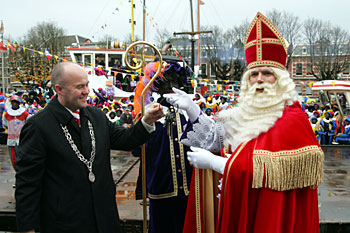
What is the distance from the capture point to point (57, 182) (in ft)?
7.08

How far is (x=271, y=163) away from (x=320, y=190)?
15.4 ft

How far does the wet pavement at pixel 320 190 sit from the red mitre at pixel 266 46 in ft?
9.66

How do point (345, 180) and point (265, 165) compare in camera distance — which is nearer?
point (265, 165)

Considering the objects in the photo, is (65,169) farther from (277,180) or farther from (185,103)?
(277,180)

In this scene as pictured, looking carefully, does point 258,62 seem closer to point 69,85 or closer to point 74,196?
point 69,85

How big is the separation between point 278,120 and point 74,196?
4.81 feet

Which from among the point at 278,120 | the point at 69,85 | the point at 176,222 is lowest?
the point at 176,222

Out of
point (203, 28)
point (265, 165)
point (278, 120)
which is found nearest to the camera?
point (265, 165)

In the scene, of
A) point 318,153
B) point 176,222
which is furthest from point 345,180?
point 318,153

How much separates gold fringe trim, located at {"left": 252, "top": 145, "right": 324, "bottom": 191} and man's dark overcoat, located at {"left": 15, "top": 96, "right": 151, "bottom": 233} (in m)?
1.10

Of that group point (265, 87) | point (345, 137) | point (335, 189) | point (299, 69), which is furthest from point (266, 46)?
point (299, 69)

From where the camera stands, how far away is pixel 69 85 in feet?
7.37

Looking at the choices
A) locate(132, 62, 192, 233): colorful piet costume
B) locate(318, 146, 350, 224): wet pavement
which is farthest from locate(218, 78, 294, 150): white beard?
locate(318, 146, 350, 224): wet pavement

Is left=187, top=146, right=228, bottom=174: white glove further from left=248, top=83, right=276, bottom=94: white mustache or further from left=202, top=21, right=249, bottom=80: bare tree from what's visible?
left=202, top=21, right=249, bottom=80: bare tree
